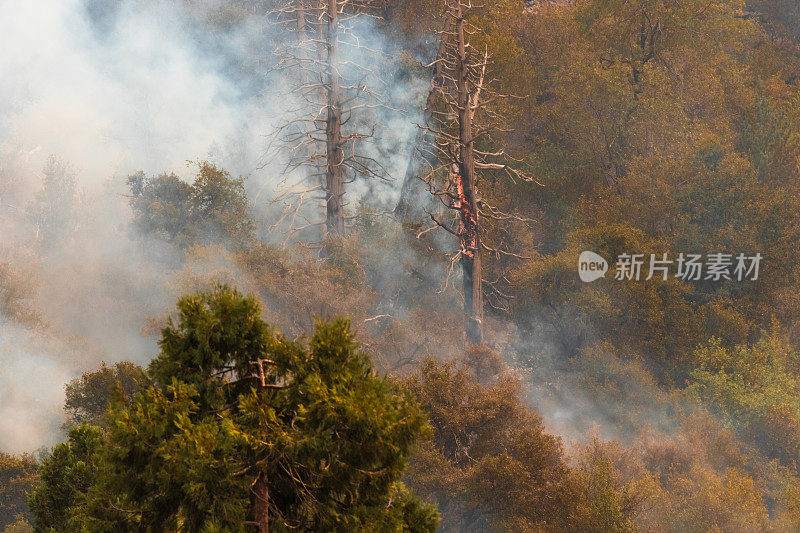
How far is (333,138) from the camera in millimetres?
17812

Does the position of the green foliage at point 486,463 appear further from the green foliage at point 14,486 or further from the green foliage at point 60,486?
the green foliage at point 14,486

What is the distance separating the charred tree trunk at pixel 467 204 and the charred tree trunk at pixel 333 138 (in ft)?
10.5

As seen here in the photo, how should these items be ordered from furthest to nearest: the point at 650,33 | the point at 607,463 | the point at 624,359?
A: the point at 650,33 → the point at 624,359 → the point at 607,463

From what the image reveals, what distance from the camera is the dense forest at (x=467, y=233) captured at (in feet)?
37.8

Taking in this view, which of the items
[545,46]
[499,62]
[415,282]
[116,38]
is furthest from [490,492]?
[116,38]

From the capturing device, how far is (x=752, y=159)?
18.0 meters

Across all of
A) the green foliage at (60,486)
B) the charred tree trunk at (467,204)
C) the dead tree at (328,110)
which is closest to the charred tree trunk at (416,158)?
the dead tree at (328,110)

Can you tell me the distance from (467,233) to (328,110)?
469 centimetres

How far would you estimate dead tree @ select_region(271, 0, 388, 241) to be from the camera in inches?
698

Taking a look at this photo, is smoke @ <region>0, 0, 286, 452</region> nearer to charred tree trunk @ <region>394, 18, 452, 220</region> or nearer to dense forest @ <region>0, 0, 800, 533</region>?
dense forest @ <region>0, 0, 800, 533</region>

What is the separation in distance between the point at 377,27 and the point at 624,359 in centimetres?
1152

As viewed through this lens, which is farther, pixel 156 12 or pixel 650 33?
pixel 156 12

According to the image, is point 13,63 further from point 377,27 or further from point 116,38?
point 377,27

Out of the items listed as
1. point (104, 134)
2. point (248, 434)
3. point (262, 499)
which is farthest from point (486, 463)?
point (104, 134)
